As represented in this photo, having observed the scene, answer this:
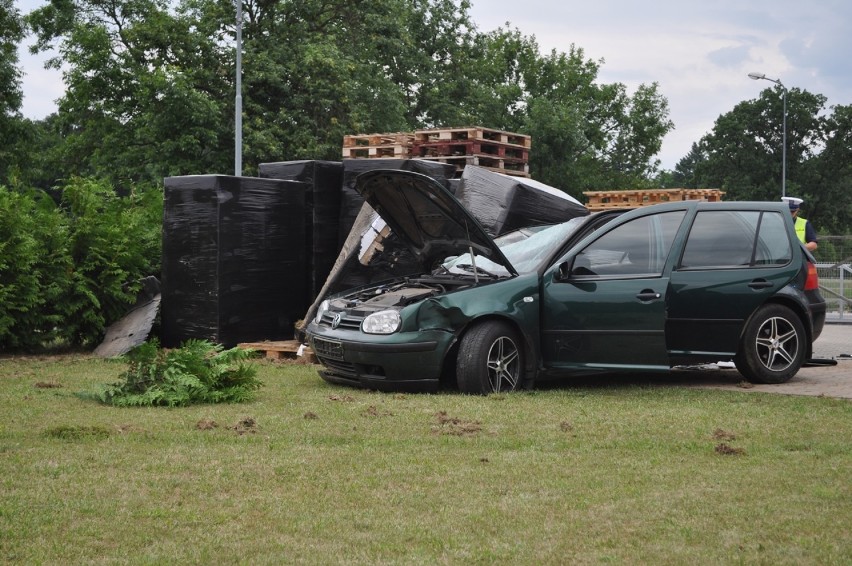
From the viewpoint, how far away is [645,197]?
2102 centimetres

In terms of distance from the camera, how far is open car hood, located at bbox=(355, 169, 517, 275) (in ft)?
32.5

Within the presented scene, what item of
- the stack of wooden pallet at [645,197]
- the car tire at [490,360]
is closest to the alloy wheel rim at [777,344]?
the car tire at [490,360]

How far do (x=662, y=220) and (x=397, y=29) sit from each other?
3373cm

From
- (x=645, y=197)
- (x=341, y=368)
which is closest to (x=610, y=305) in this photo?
(x=341, y=368)

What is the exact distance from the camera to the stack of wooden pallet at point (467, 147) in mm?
17047

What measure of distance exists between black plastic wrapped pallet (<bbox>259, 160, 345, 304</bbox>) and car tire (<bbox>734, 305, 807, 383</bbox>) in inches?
226

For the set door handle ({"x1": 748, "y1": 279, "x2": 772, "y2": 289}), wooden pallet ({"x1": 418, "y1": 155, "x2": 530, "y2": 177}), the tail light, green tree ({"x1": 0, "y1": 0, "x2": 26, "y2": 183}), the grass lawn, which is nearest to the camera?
the grass lawn

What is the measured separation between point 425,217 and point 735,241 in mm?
2994

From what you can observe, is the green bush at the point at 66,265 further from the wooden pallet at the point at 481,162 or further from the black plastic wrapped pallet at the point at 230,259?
the wooden pallet at the point at 481,162

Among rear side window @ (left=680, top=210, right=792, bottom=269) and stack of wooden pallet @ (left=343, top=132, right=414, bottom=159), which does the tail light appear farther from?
stack of wooden pallet @ (left=343, top=132, right=414, bottom=159)

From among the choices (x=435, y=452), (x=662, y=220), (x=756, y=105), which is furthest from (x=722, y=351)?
(x=756, y=105)

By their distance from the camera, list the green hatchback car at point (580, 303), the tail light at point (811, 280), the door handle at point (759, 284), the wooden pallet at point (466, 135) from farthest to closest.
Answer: the wooden pallet at point (466, 135)
the tail light at point (811, 280)
the door handle at point (759, 284)
the green hatchback car at point (580, 303)

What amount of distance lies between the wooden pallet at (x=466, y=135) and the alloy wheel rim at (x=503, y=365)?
7.60 m

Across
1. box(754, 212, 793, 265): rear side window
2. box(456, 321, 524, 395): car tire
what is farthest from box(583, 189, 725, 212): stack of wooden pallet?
box(456, 321, 524, 395): car tire
